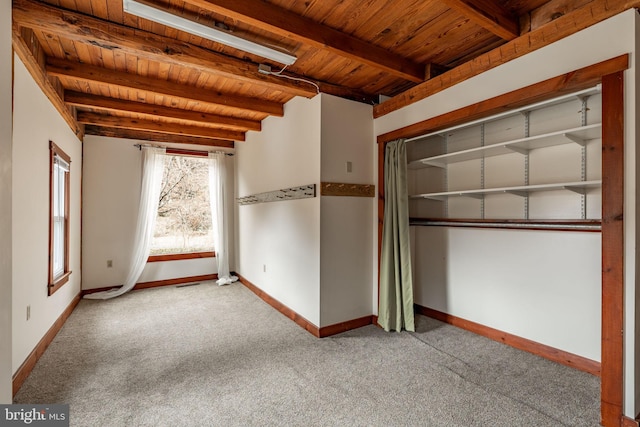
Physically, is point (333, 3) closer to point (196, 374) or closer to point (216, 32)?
point (216, 32)

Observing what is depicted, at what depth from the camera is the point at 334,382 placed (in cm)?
227

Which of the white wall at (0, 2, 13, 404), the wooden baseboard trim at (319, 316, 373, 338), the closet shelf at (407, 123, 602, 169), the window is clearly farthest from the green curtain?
the window

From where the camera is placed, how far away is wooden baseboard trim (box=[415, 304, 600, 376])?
2.36 metres

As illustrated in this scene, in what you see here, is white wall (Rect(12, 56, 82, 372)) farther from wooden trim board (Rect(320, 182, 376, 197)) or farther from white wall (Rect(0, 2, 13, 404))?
wooden trim board (Rect(320, 182, 376, 197))

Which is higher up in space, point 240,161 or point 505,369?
point 240,161

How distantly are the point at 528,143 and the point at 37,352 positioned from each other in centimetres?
457

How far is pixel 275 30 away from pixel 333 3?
0.43 metres

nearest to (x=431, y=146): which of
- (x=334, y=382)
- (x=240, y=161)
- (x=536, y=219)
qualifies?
(x=536, y=219)

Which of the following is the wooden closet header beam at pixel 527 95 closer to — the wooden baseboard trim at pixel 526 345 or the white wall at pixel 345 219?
the white wall at pixel 345 219

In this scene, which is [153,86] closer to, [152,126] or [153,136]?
[152,126]

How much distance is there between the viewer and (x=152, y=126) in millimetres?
4609

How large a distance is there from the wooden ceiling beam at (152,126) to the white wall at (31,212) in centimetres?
98

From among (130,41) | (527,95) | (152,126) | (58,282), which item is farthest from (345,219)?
(152,126)

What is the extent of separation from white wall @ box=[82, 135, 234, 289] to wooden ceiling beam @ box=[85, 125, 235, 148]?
8 centimetres
